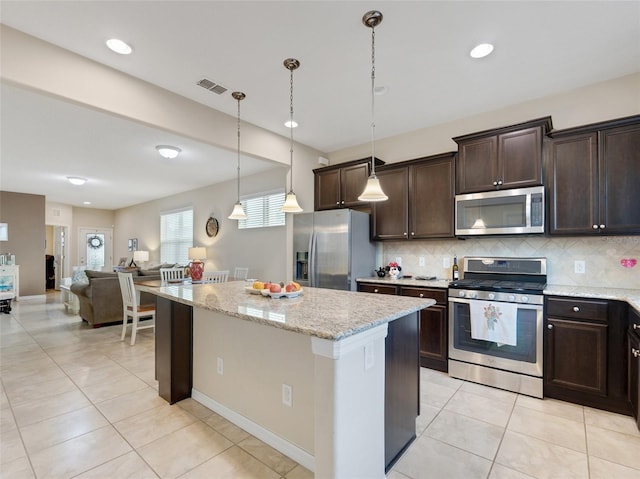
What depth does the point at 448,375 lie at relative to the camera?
314 centimetres

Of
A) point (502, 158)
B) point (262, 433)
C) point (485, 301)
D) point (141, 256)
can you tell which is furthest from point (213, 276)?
point (141, 256)

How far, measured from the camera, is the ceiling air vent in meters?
2.86

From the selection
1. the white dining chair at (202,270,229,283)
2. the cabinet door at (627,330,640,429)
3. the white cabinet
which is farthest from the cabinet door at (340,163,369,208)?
the white cabinet

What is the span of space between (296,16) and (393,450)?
2826mm

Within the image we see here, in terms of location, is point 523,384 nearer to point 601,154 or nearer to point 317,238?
point 601,154

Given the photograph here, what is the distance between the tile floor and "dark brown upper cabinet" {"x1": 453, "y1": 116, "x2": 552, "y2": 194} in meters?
1.96

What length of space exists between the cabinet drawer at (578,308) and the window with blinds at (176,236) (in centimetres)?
708

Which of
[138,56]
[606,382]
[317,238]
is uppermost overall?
[138,56]

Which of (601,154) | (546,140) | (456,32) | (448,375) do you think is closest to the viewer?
(456,32)

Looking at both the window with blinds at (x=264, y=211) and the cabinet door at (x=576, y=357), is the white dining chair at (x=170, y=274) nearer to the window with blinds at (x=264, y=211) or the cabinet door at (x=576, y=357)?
the window with blinds at (x=264, y=211)

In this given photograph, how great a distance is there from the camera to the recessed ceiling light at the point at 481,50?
2.37 metres

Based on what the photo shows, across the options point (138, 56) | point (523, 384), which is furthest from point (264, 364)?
point (138, 56)

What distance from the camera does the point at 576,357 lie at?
2.52 metres

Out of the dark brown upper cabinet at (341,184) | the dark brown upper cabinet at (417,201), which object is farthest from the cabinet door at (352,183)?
the dark brown upper cabinet at (417,201)
